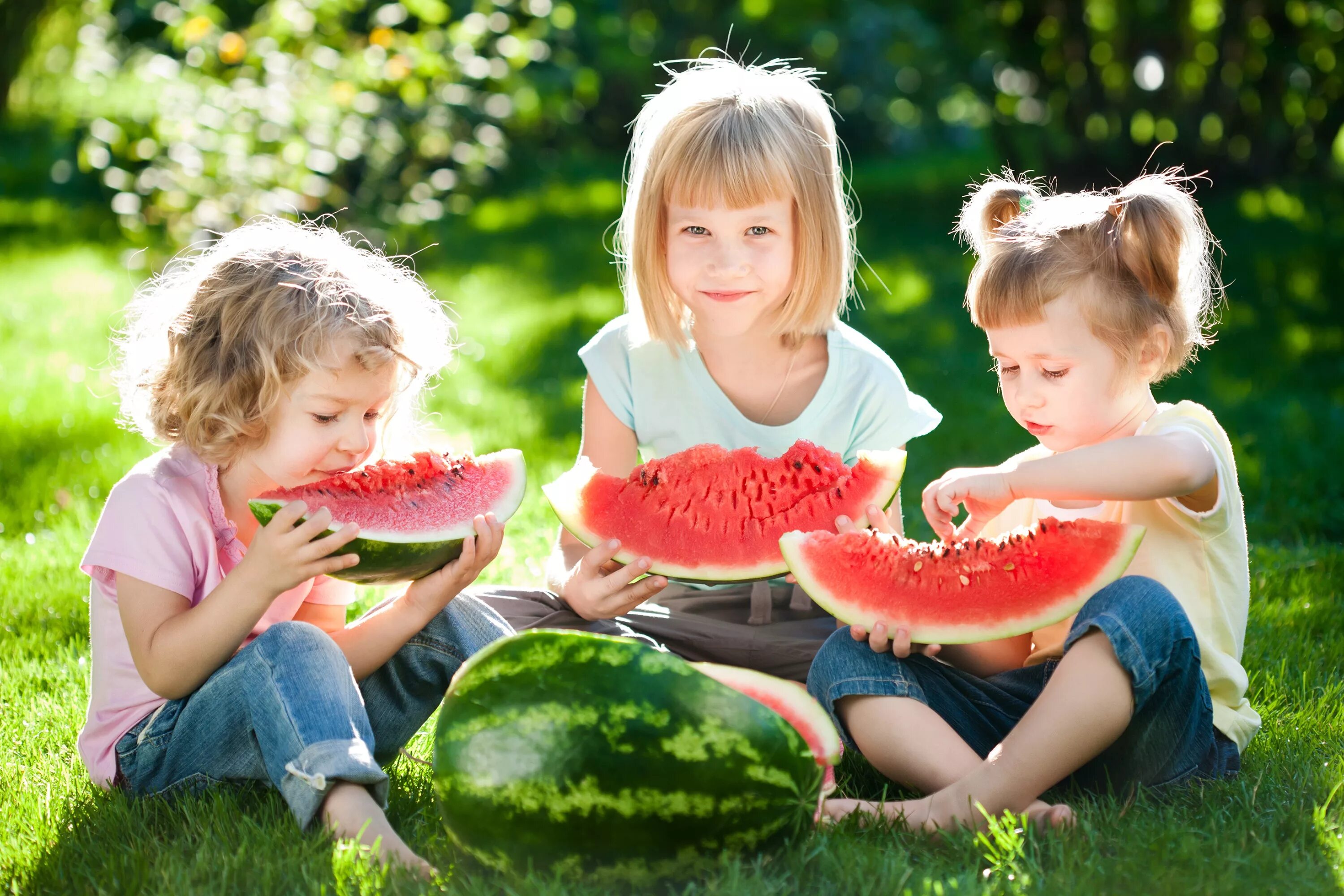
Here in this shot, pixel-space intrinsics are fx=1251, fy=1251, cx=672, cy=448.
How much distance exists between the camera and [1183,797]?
8.25 feet

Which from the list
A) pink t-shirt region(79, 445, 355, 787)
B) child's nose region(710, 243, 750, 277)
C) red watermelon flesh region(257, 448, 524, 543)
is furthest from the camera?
child's nose region(710, 243, 750, 277)

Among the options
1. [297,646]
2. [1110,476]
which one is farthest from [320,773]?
[1110,476]

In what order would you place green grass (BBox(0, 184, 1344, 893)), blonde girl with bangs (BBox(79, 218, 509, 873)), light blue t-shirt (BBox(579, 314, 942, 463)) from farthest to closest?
light blue t-shirt (BBox(579, 314, 942, 463)), blonde girl with bangs (BBox(79, 218, 509, 873)), green grass (BBox(0, 184, 1344, 893))

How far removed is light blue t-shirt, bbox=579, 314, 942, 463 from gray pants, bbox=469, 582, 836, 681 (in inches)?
16.6

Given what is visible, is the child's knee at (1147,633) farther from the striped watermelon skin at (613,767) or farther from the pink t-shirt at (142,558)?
the pink t-shirt at (142,558)

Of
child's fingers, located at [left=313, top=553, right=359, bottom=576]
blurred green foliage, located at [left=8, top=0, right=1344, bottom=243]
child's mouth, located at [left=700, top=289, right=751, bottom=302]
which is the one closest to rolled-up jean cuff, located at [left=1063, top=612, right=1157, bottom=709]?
child's mouth, located at [left=700, top=289, right=751, bottom=302]

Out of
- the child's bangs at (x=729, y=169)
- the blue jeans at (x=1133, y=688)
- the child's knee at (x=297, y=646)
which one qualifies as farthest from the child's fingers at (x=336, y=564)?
the child's bangs at (x=729, y=169)

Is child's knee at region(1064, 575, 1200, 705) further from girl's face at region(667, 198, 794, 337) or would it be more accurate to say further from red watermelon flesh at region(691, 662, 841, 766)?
girl's face at region(667, 198, 794, 337)

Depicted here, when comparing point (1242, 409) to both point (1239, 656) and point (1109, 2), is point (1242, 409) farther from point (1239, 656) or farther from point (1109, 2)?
point (1109, 2)

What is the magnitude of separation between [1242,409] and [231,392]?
4737 millimetres

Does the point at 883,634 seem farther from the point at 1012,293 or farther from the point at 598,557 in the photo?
the point at 1012,293

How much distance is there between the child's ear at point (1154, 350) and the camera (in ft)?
9.07

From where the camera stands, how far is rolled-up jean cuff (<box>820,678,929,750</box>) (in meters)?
2.60

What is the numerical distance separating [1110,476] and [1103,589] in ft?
0.75
